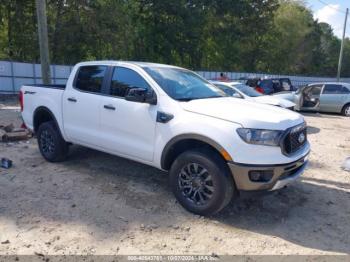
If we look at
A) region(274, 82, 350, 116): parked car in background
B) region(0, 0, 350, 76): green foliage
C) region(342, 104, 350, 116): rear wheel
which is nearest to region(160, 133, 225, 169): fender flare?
region(274, 82, 350, 116): parked car in background

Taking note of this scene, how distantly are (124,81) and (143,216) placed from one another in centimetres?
194

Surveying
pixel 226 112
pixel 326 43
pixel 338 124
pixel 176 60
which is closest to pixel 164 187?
pixel 226 112

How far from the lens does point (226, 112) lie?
13.4 ft

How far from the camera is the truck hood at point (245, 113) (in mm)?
3904

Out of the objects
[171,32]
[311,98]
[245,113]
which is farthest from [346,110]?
[171,32]

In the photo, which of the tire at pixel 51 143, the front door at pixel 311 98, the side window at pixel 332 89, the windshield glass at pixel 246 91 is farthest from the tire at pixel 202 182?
the side window at pixel 332 89

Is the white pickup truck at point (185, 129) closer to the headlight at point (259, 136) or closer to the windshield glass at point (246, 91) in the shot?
the headlight at point (259, 136)

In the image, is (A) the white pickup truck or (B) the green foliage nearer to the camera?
(A) the white pickup truck

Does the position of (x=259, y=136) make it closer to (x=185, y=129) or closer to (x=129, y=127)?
(x=185, y=129)

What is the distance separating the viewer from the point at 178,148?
4.49m

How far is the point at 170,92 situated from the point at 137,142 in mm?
800

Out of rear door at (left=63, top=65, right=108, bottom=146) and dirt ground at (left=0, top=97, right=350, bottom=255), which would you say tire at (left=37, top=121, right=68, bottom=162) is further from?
rear door at (left=63, top=65, right=108, bottom=146)

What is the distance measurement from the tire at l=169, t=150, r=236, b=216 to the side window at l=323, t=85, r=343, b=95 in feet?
39.8

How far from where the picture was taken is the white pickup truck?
3.88 meters
